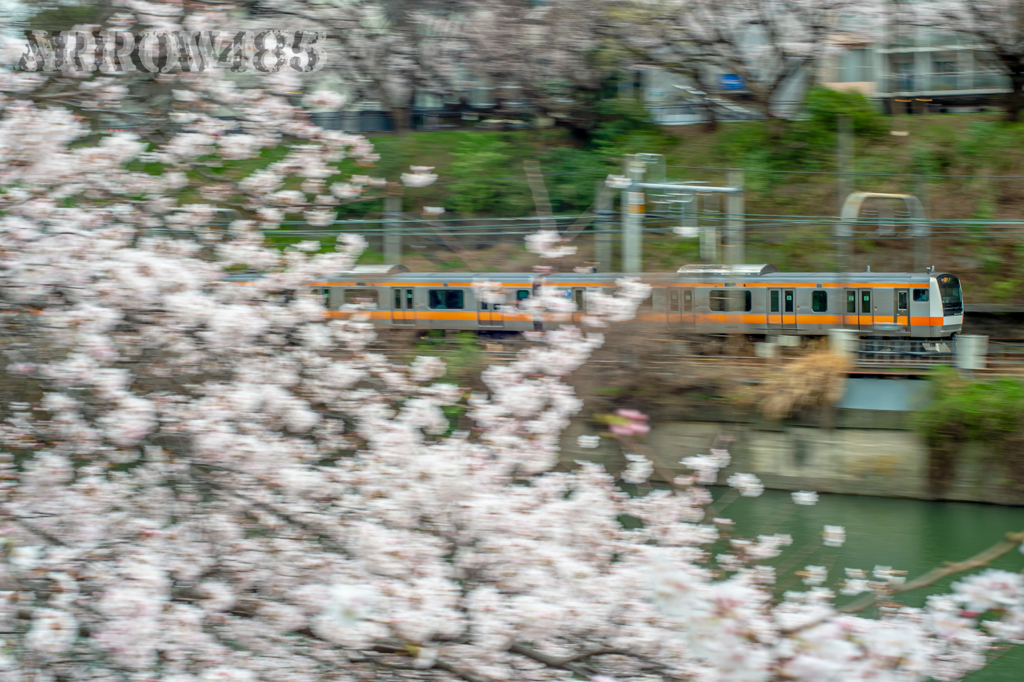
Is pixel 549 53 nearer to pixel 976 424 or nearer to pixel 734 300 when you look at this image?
pixel 734 300

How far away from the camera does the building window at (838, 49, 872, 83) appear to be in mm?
23141

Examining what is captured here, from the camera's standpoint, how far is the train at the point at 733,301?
13.5 meters

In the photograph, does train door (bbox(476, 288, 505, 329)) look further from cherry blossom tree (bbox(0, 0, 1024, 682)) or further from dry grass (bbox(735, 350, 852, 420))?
cherry blossom tree (bbox(0, 0, 1024, 682))

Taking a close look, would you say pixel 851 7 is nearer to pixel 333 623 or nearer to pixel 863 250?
pixel 863 250

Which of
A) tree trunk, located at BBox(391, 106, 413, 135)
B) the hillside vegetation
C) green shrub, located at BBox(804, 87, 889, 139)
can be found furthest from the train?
green shrub, located at BBox(804, 87, 889, 139)

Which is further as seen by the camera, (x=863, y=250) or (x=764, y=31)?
(x=764, y=31)

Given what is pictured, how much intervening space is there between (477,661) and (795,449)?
32.0ft

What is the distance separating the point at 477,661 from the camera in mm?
2939

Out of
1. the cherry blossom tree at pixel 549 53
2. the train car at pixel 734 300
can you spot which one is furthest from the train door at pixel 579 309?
the cherry blossom tree at pixel 549 53

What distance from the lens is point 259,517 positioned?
3.13 m

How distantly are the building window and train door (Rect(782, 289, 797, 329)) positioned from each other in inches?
454

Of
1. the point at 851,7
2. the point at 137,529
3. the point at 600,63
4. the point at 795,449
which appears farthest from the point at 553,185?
the point at 137,529

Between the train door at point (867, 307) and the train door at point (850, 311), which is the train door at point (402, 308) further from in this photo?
the train door at point (867, 307)

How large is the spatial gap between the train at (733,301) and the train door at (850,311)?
16mm
